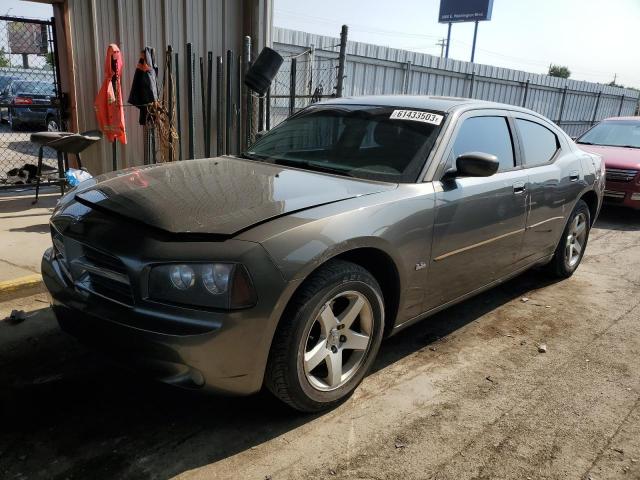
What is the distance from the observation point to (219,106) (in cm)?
809

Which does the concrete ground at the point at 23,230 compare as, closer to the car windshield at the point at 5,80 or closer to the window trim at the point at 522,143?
the car windshield at the point at 5,80

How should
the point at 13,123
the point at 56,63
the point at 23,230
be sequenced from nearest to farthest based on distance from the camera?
the point at 23,230 < the point at 56,63 < the point at 13,123

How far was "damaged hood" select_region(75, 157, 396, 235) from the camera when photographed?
244 centimetres

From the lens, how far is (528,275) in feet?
17.8

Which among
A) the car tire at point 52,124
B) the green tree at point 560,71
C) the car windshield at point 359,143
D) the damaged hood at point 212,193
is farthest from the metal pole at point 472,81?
the green tree at point 560,71

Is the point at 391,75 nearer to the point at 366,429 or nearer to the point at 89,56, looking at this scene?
the point at 89,56

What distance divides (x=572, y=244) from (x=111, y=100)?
5464 mm

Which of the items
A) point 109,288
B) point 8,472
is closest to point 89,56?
point 109,288

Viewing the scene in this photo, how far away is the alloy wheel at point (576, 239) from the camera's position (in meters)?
5.03

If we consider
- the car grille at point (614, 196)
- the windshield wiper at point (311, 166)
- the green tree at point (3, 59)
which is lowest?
the car grille at point (614, 196)

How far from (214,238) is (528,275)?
4077 millimetres

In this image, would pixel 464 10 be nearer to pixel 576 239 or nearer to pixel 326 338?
pixel 576 239

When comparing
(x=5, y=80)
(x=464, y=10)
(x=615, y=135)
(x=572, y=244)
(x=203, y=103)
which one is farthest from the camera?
(x=464, y=10)

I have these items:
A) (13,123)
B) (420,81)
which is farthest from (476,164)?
(420,81)
